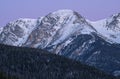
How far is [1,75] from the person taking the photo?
109562 millimetres

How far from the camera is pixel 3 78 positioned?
108125 millimetres

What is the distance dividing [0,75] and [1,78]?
6.87ft

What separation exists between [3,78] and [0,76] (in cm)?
72

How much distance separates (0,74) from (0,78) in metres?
3.75

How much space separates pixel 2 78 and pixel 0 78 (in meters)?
1.10

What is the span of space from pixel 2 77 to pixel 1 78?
2126mm

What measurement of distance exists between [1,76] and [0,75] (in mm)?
283

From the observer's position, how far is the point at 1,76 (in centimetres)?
10875

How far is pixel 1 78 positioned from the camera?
10675 centimetres

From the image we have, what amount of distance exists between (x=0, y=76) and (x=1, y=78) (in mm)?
1389

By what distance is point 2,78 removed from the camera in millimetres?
107375

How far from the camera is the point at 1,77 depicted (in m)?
108

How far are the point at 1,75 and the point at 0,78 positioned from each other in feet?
10.7

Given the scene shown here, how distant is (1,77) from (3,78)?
45cm
